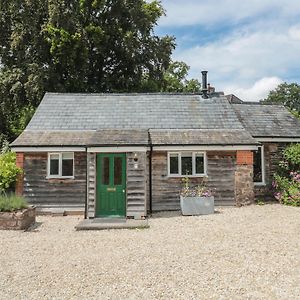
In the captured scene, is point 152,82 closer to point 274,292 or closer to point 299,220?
point 299,220

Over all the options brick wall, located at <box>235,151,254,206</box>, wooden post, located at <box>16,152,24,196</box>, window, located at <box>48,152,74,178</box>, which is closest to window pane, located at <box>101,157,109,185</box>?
window, located at <box>48,152,74,178</box>

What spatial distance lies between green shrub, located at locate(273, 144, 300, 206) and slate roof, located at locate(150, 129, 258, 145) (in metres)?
2.68

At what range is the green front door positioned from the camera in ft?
44.1

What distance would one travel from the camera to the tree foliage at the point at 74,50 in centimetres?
2570

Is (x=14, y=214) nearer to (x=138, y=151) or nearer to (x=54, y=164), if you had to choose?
(x=54, y=164)

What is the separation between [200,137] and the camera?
15.4 metres

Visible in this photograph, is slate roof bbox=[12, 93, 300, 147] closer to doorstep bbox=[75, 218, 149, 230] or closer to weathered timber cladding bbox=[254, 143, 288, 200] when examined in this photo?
weathered timber cladding bbox=[254, 143, 288, 200]

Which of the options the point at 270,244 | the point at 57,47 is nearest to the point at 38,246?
the point at 270,244

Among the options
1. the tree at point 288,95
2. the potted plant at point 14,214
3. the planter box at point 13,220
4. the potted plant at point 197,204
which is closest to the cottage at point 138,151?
the potted plant at point 197,204

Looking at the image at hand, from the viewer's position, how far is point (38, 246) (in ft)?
29.8

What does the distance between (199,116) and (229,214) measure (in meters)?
5.57

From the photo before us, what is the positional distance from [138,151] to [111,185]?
5.46 feet

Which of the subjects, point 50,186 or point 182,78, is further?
point 182,78

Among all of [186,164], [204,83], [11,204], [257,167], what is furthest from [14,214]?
[204,83]
